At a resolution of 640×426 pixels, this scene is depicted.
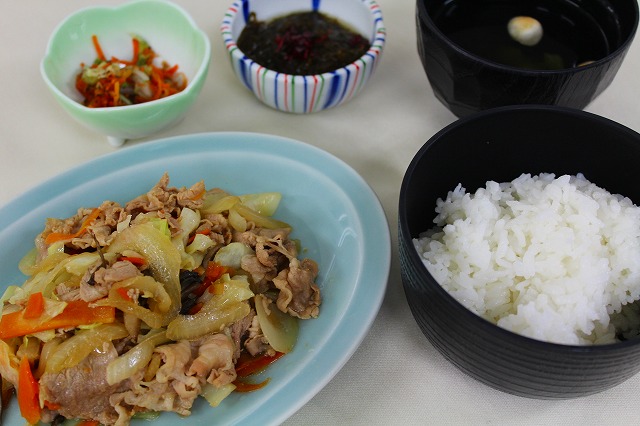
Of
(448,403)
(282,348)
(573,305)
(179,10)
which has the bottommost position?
(448,403)

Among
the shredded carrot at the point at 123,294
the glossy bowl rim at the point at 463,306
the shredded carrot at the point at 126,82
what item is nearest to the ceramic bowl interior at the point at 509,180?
the glossy bowl rim at the point at 463,306

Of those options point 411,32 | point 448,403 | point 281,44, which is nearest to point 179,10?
point 281,44

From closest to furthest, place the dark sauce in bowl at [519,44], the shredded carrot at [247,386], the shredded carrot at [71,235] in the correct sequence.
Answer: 1. the shredded carrot at [247,386]
2. the shredded carrot at [71,235]
3. the dark sauce in bowl at [519,44]

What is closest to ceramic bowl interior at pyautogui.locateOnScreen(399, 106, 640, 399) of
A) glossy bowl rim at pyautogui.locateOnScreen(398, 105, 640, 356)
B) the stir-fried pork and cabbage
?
glossy bowl rim at pyautogui.locateOnScreen(398, 105, 640, 356)

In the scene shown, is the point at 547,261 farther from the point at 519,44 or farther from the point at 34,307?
the point at 34,307

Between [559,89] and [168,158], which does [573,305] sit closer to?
[559,89]

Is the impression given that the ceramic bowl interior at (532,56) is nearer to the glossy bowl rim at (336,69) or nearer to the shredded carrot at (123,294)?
the glossy bowl rim at (336,69)

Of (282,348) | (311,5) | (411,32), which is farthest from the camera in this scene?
(411,32)

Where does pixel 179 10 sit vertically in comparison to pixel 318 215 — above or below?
above
